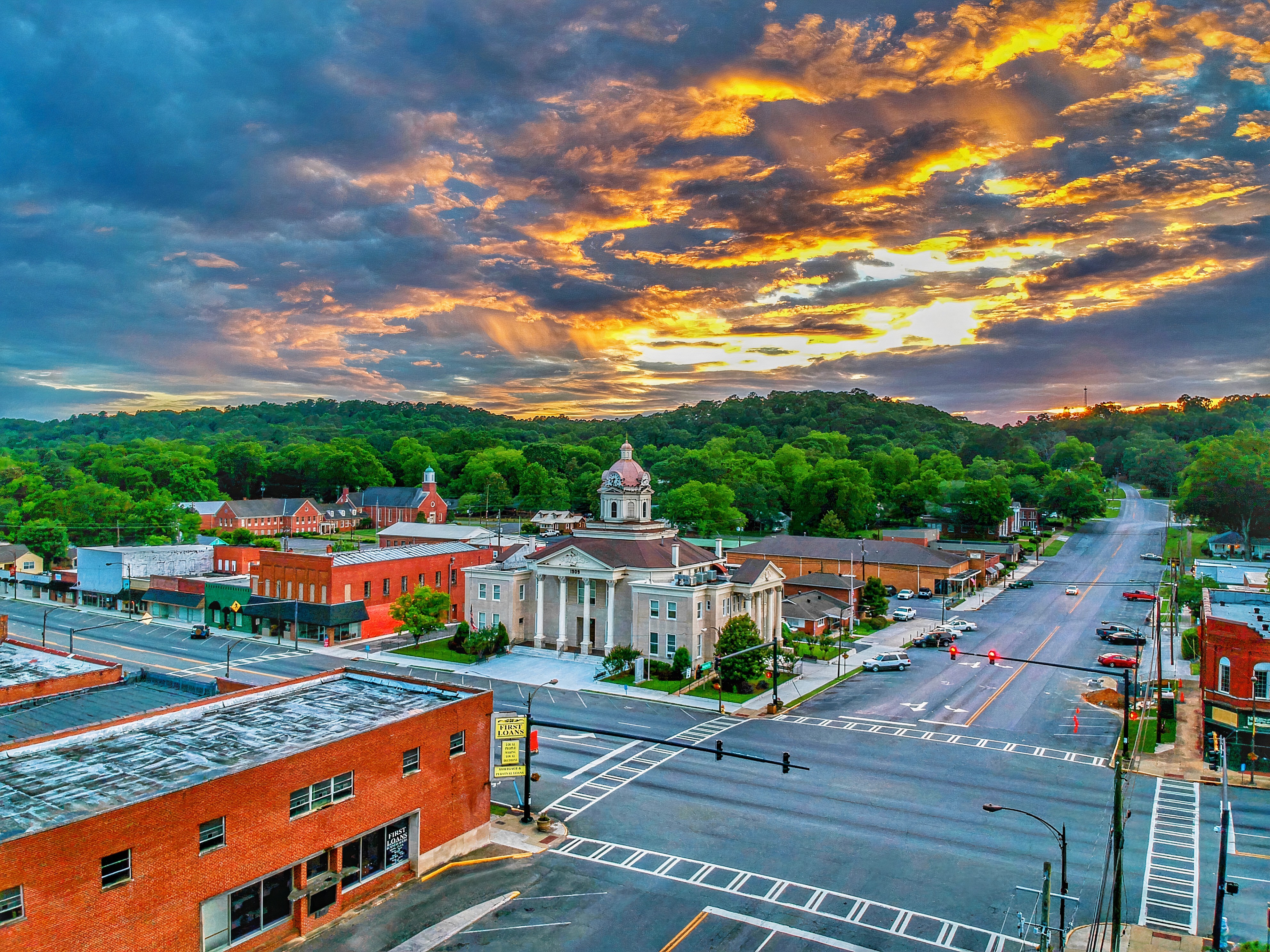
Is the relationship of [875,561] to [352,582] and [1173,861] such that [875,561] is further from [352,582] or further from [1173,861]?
[1173,861]

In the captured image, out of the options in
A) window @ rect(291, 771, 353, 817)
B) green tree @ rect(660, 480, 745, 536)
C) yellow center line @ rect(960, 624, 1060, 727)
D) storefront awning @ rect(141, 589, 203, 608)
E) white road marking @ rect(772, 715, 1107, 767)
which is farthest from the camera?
green tree @ rect(660, 480, 745, 536)

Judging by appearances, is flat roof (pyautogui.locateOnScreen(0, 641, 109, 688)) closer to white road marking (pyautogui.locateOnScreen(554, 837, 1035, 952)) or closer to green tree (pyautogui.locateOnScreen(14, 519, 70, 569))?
white road marking (pyautogui.locateOnScreen(554, 837, 1035, 952))

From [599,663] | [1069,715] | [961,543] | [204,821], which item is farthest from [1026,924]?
[961,543]

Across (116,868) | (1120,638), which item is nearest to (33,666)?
(116,868)

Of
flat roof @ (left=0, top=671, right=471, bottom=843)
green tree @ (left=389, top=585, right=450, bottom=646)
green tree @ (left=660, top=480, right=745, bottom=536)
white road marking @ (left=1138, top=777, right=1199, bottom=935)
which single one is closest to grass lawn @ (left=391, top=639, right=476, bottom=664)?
green tree @ (left=389, top=585, right=450, bottom=646)

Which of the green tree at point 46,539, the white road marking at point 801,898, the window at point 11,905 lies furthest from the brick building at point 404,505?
the window at point 11,905

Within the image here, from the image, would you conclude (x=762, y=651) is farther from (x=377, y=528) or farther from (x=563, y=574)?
(x=377, y=528)

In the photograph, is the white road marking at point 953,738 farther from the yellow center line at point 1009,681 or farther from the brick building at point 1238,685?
the brick building at point 1238,685
